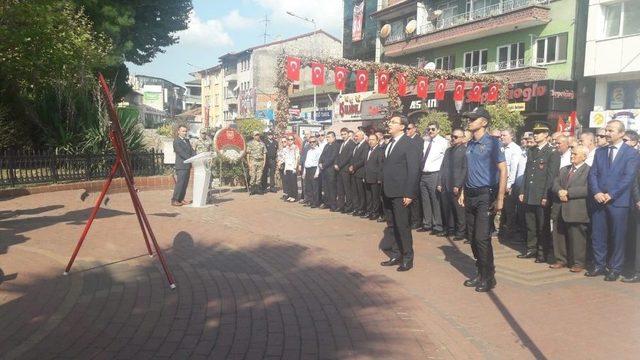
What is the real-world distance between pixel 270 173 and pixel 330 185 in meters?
4.12

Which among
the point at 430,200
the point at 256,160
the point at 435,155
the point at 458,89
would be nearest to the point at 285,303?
the point at 430,200

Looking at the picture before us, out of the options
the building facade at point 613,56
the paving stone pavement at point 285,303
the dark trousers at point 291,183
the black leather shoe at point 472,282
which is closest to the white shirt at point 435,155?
the paving stone pavement at point 285,303

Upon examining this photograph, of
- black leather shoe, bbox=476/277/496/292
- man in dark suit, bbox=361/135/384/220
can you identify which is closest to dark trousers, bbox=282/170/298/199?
man in dark suit, bbox=361/135/384/220

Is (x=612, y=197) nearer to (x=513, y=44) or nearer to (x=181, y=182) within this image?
(x=181, y=182)

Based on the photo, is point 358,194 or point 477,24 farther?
point 477,24

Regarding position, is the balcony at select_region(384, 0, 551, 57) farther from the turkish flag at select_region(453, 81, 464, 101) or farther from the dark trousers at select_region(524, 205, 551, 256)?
the dark trousers at select_region(524, 205, 551, 256)

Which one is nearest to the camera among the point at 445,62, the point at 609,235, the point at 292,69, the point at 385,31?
the point at 609,235

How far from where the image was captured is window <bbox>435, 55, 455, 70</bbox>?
3297 cm

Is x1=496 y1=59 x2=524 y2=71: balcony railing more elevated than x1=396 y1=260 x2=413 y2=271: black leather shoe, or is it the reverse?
x1=496 y1=59 x2=524 y2=71: balcony railing

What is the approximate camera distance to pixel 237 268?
6273mm

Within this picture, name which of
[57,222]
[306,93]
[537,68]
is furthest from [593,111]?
[306,93]

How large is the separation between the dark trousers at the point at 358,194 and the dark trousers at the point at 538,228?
→ 3.89 metres

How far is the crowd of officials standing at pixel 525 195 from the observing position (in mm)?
5766

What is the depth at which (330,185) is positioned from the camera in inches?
463
